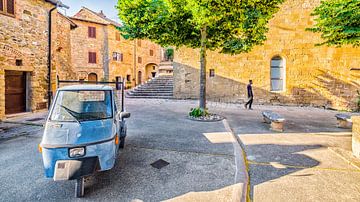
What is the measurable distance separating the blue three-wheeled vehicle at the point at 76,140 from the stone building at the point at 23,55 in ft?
21.9

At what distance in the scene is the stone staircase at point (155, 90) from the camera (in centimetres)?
1587

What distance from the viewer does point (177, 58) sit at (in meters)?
15.0

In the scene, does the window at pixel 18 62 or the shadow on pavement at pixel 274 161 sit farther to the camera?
the window at pixel 18 62

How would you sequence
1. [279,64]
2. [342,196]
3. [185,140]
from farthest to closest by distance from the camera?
[279,64], [185,140], [342,196]

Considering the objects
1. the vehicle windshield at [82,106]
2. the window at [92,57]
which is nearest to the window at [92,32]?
the window at [92,57]

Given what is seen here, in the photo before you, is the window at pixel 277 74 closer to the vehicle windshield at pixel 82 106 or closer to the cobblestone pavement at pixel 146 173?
the cobblestone pavement at pixel 146 173

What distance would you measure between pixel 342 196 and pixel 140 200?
3.14 meters

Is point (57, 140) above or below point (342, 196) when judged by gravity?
above

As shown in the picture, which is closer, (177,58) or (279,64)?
(279,64)

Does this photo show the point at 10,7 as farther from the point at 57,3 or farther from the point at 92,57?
the point at 92,57

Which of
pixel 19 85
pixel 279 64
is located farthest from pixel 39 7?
pixel 279 64

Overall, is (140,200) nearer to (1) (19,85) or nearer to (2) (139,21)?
(2) (139,21)

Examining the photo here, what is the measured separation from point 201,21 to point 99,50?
67.3 feet

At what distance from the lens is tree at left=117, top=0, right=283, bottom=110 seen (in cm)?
607
